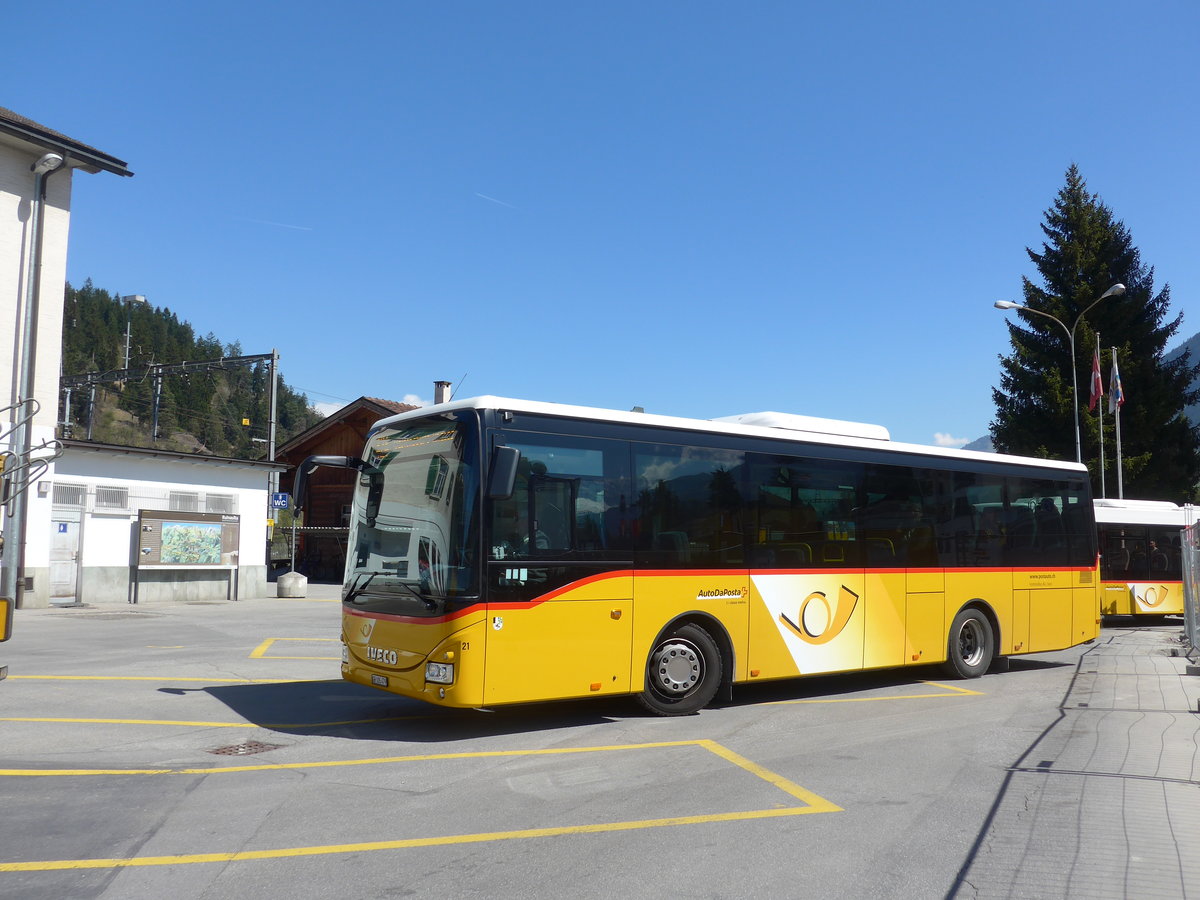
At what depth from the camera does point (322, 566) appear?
163 ft

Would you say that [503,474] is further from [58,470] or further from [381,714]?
[58,470]

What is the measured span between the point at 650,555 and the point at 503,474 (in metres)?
2.05

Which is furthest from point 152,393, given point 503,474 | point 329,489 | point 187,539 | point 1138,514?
point 503,474

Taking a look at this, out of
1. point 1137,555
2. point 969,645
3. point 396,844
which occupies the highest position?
point 1137,555

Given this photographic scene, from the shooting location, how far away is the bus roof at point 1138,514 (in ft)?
76.4

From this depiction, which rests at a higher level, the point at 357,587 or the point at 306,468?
the point at 306,468

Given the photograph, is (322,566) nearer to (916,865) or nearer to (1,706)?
(1,706)

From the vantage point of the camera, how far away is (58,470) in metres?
23.5

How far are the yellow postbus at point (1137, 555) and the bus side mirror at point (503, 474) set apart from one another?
19.7m

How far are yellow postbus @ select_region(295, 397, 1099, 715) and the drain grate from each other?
3.88ft

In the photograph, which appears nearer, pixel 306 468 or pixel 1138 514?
pixel 306 468

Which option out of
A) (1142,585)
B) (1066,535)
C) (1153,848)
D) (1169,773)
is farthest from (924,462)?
(1142,585)

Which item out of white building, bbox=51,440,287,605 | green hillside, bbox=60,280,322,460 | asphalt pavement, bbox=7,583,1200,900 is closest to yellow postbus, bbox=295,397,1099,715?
asphalt pavement, bbox=7,583,1200,900

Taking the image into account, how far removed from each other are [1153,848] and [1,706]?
32.5 feet
